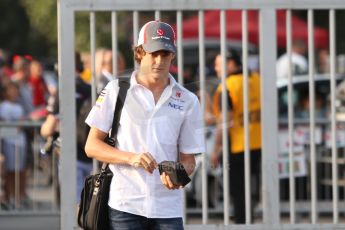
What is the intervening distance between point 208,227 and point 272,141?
79 centimetres

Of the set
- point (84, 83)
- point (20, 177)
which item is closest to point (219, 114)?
point (84, 83)

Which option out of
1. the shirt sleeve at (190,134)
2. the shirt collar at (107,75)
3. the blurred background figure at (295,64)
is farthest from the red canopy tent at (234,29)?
the shirt sleeve at (190,134)

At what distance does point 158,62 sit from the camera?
6242mm

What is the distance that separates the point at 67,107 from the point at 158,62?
83.9 inches

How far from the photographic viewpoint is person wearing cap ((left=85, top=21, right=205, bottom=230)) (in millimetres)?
6266

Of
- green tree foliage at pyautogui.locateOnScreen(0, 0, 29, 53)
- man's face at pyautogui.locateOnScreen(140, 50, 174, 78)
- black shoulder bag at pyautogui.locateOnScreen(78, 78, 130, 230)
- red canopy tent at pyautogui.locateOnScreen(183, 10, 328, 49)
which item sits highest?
green tree foliage at pyautogui.locateOnScreen(0, 0, 29, 53)

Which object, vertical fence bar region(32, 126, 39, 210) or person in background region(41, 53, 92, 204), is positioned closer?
person in background region(41, 53, 92, 204)

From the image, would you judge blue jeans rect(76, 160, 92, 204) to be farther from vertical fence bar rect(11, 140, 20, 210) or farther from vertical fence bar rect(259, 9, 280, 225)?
vertical fence bar rect(11, 140, 20, 210)

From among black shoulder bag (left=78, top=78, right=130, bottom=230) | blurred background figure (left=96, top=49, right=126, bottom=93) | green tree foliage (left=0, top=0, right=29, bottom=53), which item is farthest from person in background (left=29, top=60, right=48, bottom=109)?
green tree foliage (left=0, top=0, right=29, bottom=53)

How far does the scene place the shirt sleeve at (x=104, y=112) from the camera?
634 cm

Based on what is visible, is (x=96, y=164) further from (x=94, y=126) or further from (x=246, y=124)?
(x=94, y=126)

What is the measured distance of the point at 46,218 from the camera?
1309 centimetres

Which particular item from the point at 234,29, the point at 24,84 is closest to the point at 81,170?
the point at 24,84

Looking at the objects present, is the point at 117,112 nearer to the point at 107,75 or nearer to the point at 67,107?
the point at 67,107
